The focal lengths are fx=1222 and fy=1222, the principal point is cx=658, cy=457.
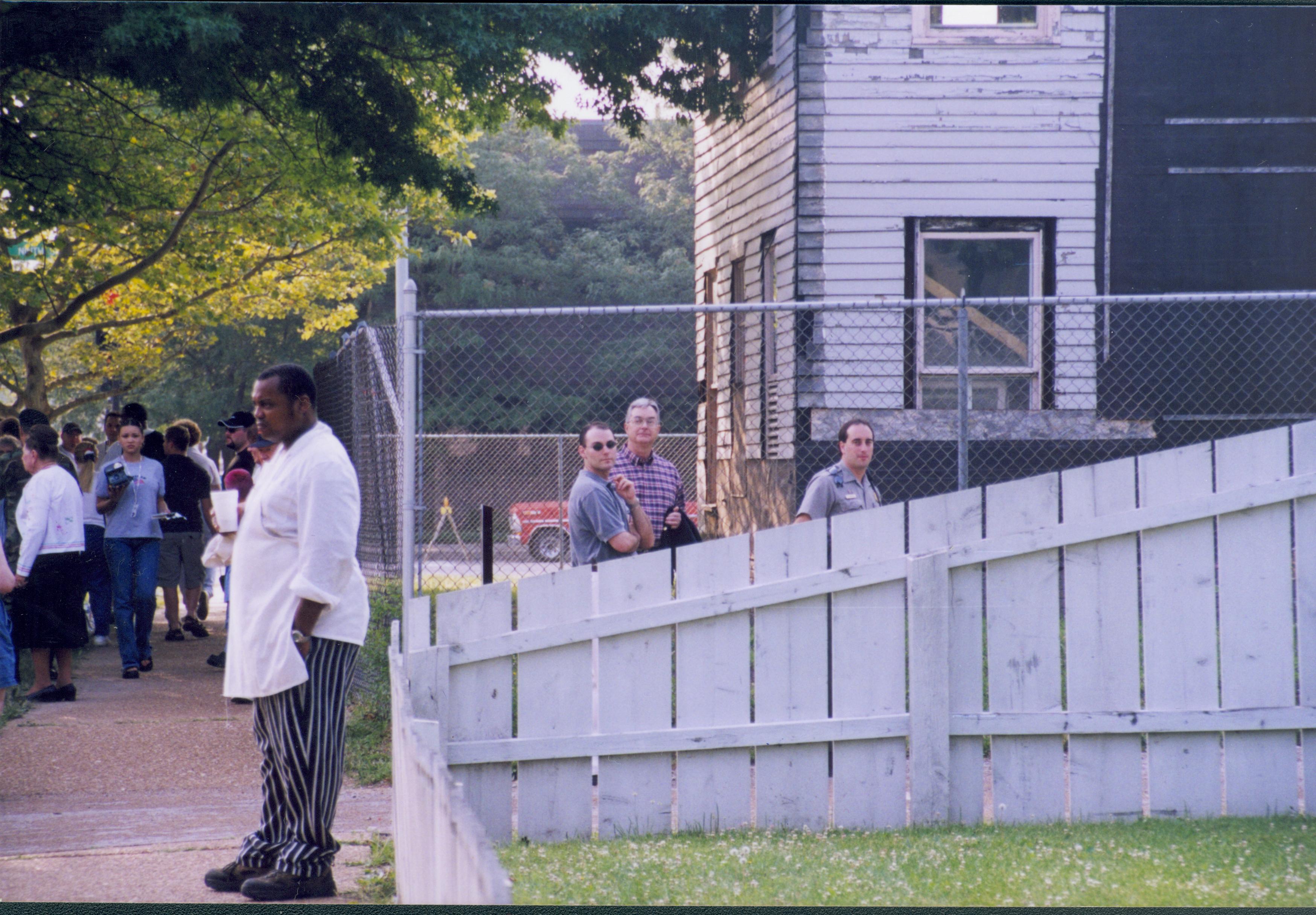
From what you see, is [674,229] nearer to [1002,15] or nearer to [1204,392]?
[1002,15]

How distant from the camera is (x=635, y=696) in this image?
472 cm

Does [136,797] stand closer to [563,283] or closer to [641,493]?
[641,493]

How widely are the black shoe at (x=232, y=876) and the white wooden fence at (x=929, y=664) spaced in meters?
0.81

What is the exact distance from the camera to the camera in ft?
27.0

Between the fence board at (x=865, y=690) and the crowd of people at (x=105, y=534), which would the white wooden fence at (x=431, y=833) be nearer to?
the crowd of people at (x=105, y=534)

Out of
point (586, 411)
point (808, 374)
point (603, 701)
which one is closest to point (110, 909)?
point (603, 701)

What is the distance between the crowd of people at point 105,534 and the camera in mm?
6965

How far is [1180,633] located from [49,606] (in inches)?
237

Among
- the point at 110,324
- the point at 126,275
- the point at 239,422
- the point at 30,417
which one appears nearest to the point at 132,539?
the point at 30,417

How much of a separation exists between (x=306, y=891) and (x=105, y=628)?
632 centimetres

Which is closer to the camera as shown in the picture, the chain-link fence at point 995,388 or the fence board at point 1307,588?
the fence board at point 1307,588

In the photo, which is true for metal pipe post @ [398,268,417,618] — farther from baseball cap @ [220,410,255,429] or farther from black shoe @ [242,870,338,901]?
black shoe @ [242,870,338,901]

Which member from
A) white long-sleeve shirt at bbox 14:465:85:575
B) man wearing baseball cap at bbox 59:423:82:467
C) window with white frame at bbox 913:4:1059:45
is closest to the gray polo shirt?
white long-sleeve shirt at bbox 14:465:85:575

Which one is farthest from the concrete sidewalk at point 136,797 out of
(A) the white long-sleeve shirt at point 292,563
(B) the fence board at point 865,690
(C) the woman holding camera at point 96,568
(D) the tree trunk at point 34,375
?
(D) the tree trunk at point 34,375
